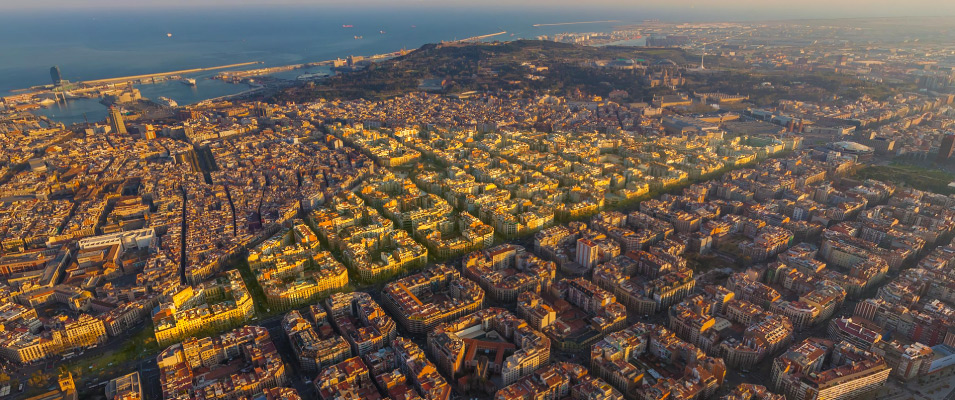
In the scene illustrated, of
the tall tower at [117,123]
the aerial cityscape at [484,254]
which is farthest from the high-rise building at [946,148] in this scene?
the tall tower at [117,123]

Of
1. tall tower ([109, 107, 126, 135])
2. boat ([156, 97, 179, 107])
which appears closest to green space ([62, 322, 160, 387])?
tall tower ([109, 107, 126, 135])

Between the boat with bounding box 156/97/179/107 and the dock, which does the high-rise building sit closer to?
the boat with bounding box 156/97/179/107

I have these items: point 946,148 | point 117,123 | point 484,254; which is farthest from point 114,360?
Result: point 946,148

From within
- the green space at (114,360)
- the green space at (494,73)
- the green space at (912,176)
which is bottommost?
the green space at (114,360)

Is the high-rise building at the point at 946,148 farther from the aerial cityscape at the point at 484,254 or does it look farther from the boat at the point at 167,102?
the boat at the point at 167,102

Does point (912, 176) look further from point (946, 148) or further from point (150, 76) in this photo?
point (150, 76)

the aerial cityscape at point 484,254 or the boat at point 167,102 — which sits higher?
the boat at point 167,102
